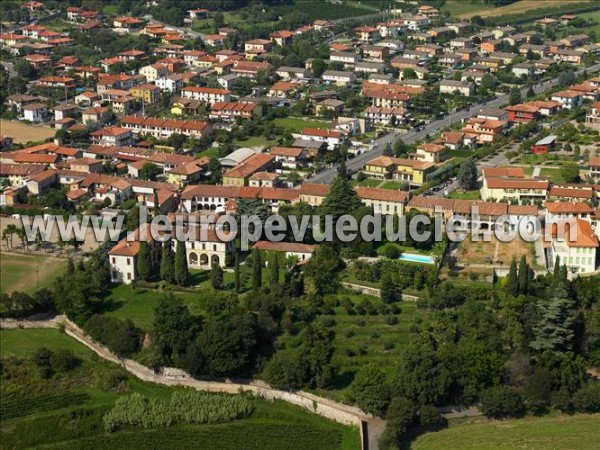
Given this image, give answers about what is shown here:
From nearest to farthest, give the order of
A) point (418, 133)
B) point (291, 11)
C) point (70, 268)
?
point (70, 268) → point (418, 133) → point (291, 11)

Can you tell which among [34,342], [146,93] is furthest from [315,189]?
[146,93]

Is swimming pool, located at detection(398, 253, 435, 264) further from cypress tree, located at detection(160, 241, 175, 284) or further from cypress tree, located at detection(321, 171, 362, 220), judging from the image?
cypress tree, located at detection(160, 241, 175, 284)

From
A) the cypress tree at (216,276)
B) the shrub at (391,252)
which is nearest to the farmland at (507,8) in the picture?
the shrub at (391,252)

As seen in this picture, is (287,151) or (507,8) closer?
(287,151)

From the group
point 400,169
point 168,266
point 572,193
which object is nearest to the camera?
point 168,266

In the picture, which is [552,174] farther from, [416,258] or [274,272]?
[274,272]

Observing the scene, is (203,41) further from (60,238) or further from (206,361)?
(206,361)

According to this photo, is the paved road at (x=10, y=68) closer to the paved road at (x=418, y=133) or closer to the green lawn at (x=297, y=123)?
the green lawn at (x=297, y=123)

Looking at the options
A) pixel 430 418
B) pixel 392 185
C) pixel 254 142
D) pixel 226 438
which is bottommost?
pixel 226 438
